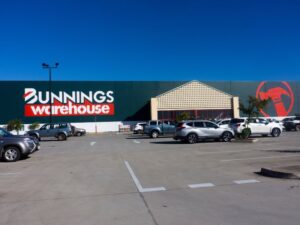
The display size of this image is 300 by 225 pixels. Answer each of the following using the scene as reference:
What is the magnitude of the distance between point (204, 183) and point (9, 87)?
4746cm

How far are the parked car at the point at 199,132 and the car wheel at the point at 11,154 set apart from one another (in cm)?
1235

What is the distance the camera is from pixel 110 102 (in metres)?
54.8

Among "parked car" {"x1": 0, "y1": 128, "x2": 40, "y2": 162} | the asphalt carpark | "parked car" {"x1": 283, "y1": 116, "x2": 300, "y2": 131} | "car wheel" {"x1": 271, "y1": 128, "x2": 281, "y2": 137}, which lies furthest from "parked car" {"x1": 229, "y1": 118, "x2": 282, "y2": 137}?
"parked car" {"x1": 0, "y1": 128, "x2": 40, "y2": 162}

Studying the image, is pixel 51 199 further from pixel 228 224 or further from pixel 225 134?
pixel 225 134

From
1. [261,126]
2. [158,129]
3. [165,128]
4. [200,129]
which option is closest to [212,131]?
[200,129]

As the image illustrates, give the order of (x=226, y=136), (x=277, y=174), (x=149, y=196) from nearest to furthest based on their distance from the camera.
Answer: (x=149, y=196) → (x=277, y=174) → (x=226, y=136)

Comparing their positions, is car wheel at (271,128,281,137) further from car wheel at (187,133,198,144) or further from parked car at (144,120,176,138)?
parked car at (144,120,176,138)

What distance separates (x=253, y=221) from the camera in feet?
19.3

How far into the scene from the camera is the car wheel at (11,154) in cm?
1608

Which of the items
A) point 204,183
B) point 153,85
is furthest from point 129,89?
point 204,183

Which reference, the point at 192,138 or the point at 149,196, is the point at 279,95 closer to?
the point at 192,138

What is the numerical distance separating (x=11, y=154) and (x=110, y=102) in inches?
1529

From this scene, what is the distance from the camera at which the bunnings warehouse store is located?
5159cm

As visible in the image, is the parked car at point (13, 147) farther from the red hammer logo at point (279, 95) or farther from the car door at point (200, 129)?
the red hammer logo at point (279, 95)
